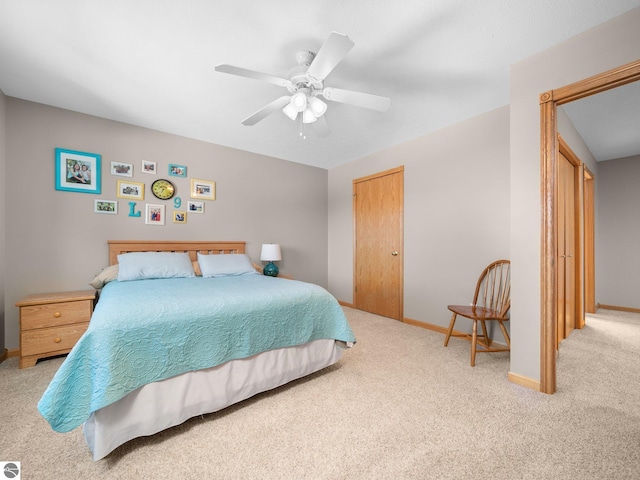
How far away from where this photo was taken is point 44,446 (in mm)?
1432

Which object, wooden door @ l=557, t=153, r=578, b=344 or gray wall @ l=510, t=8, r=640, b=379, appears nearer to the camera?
gray wall @ l=510, t=8, r=640, b=379

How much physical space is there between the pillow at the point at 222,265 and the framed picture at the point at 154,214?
682 millimetres

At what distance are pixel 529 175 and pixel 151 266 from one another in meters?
3.62

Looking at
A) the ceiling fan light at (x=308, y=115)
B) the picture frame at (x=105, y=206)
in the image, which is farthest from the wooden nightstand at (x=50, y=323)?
the ceiling fan light at (x=308, y=115)

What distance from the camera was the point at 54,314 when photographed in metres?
2.40

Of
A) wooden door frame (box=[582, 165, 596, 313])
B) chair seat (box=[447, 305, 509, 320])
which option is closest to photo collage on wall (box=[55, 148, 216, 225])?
chair seat (box=[447, 305, 509, 320])

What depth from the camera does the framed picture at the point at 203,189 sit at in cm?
370

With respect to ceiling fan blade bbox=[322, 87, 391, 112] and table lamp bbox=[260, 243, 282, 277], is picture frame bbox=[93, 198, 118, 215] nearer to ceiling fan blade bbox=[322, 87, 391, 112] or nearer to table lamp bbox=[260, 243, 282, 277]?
table lamp bbox=[260, 243, 282, 277]

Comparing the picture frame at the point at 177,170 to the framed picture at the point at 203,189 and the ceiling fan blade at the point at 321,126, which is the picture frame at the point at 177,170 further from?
the ceiling fan blade at the point at 321,126

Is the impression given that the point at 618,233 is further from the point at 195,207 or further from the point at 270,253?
the point at 195,207

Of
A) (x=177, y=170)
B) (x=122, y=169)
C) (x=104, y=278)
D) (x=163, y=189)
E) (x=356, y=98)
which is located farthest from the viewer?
(x=177, y=170)

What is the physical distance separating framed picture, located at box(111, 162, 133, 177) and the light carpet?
2077mm

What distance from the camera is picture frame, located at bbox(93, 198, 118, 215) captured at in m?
3.04

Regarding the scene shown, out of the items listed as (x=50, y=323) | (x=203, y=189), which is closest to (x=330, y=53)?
(x=203, y=189)
